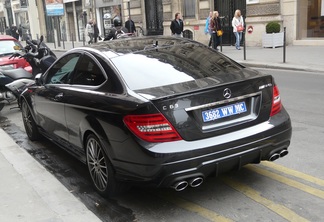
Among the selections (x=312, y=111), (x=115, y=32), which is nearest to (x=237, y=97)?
(x=312, y=111)

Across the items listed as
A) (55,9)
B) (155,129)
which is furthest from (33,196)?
(55,9)

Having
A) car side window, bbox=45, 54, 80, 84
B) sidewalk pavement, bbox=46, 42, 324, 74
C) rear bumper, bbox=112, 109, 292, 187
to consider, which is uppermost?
car side window, bbox=45, 54, 80, 84

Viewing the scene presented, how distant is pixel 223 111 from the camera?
370 cm

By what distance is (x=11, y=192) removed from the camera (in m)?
4.33

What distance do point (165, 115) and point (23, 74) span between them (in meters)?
6.39

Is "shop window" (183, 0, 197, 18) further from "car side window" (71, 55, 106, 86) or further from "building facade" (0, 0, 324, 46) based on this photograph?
"car side window" (71, 55, 106, 86)

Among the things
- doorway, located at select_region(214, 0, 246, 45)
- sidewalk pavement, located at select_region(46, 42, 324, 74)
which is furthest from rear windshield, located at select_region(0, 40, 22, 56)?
doorway, located at select_region(214, 0, 246, 45)

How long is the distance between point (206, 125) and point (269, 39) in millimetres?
14907

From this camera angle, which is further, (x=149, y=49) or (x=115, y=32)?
(x=115, y=32)

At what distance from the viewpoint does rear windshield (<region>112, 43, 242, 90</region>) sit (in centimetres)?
395

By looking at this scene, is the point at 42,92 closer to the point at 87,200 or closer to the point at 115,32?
the point at 87,200

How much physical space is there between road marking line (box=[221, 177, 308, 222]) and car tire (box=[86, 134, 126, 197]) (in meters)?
1.16

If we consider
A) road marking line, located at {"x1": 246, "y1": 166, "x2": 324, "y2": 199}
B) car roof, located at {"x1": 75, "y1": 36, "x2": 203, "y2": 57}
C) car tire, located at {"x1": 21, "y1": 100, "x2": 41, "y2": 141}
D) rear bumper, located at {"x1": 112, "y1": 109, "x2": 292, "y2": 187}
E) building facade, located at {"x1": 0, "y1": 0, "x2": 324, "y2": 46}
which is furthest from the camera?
building facade, located at {"x1": 0, "y1": 0, "x2": 324, "y2": 46}

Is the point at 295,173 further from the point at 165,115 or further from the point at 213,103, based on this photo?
the point at 165,115
